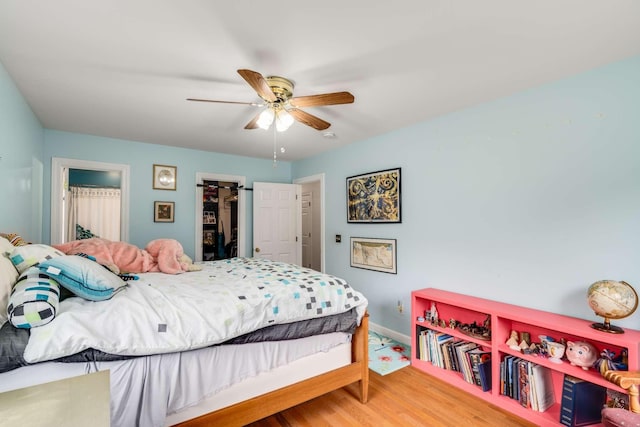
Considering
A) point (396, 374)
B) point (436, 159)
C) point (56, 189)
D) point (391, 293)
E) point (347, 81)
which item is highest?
point (347, 81)

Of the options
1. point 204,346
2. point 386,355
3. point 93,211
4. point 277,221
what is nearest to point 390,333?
point 386,355

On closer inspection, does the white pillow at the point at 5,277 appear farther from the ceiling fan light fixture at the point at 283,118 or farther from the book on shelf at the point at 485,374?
the book on shelf at the point at 485,374

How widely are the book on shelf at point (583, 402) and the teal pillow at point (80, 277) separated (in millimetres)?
2909

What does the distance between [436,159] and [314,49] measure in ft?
6.01

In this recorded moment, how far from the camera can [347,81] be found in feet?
7.33

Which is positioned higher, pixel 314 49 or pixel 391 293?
pixel 314 49

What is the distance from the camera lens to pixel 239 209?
476 centimetres

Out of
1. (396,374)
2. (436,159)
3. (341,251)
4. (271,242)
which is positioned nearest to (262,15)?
(436,159)

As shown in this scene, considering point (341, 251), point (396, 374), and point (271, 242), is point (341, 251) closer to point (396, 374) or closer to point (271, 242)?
point (271, 242)

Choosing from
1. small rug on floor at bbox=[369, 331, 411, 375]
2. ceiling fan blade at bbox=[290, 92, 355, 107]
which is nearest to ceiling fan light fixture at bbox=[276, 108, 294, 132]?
ceiling fan blade at bbox=[290, 92, 355, 107]

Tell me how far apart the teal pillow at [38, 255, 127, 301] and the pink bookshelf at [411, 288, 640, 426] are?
2474mm

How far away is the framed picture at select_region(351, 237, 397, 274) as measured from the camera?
353 cm

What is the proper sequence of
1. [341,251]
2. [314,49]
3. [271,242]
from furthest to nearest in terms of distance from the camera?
[271,242], [341,251], [314,49]

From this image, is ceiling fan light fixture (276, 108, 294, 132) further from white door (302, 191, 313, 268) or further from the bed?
white door (302, 191, 313, 268)
